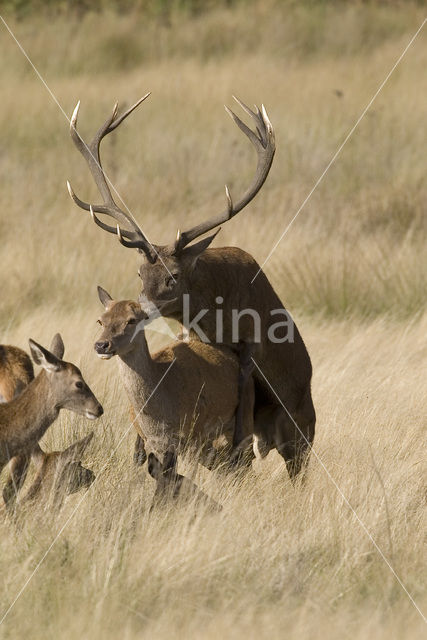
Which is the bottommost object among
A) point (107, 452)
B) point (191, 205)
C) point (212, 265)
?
point (191, 205)

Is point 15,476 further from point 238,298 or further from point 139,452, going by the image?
point 238,298

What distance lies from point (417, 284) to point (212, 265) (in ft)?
13.4

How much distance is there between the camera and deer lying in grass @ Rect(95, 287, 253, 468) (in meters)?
5.96

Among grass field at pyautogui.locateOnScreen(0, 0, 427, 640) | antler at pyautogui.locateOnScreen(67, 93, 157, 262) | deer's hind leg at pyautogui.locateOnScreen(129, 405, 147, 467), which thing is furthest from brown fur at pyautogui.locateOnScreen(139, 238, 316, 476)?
deer's hind leg at pyautogui.locateOnScreen(129, 405, 147, 467)

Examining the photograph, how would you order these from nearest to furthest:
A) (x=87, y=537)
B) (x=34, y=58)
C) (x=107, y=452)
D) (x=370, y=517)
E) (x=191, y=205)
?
(x=87, y=537) → (x=370, y=517) → (x=107, y=452) → (x=191, y=205) → (x=34, y=58)

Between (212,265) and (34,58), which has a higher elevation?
(212,265)

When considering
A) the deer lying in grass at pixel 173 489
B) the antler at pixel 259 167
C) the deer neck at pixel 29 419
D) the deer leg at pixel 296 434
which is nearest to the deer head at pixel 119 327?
the deer neck at pixel 29 419

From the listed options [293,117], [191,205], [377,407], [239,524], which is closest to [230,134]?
[293,117]

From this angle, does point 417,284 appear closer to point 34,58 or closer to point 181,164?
point 181,164

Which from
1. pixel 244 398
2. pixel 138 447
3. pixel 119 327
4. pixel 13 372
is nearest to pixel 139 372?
pixel 119 327

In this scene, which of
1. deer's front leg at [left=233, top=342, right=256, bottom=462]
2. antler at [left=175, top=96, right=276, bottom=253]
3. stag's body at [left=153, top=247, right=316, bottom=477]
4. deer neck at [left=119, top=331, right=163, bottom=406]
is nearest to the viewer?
deer neck at [left=119, top=331, right=163, bottom=406]

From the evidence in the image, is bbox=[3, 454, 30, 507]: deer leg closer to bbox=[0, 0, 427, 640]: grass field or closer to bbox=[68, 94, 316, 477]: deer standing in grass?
bbox=[0, 0, 427, 640]: grass field

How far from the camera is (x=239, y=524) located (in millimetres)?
5801

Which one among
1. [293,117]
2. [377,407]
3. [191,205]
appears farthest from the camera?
[293,117]
